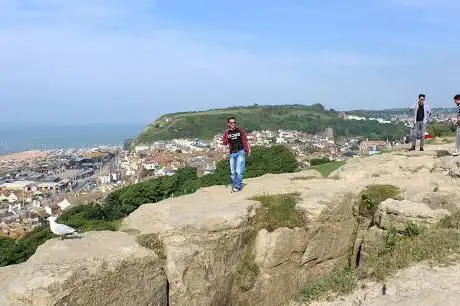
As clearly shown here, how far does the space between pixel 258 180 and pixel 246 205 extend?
3941 millimetres

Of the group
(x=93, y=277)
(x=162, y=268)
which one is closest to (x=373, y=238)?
(x=162, y=268)

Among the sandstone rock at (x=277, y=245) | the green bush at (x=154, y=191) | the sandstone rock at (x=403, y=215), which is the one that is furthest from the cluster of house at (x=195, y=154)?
the sandstone rock at (x=403, y=215)

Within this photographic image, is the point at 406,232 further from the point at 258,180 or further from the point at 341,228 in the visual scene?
the point at 258,180

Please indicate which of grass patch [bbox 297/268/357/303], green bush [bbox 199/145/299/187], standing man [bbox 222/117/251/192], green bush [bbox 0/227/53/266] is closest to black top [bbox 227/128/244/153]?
standing man [bbox 222/117/251/192]

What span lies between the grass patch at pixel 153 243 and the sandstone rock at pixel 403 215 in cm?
498

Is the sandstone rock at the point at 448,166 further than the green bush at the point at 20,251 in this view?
No

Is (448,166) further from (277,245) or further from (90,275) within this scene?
(90,275)

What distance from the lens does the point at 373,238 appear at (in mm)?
11148

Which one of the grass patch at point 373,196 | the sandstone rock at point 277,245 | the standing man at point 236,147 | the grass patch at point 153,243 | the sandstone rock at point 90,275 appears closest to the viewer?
the sandstone rock at point 90,275

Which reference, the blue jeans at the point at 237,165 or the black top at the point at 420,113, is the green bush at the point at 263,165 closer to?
the black top at the point at 420,113

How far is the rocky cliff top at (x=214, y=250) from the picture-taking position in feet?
26.3

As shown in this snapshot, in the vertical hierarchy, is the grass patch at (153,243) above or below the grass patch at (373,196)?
below

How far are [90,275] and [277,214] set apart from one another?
5.00m

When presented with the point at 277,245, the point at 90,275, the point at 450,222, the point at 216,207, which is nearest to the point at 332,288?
the point at 277,245
